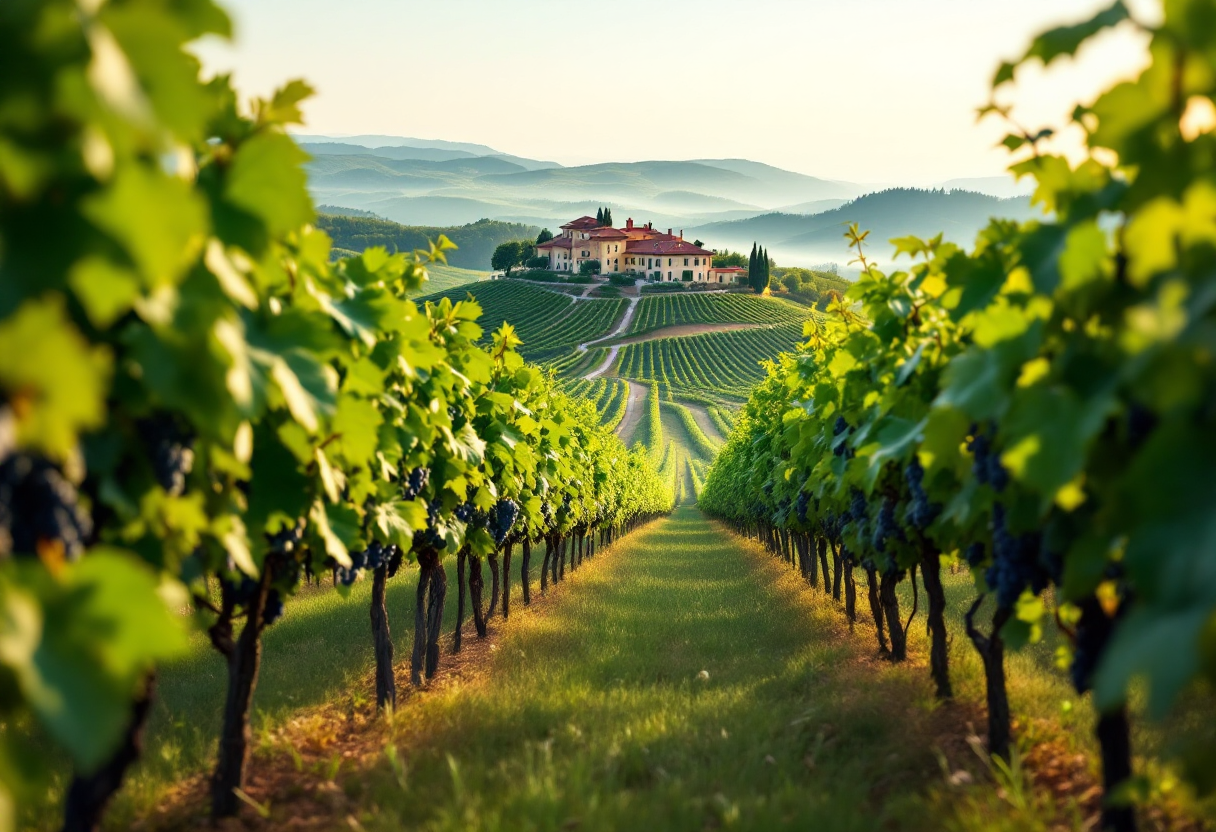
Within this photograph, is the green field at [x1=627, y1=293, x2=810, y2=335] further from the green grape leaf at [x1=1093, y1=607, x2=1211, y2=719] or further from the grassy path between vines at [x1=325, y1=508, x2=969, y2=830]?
the green grape leaf at [x1=1093, y1=607, x2=1211, y2=719]

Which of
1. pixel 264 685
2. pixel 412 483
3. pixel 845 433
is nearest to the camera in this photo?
pixel 412 483

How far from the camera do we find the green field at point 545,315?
114750 millimetres

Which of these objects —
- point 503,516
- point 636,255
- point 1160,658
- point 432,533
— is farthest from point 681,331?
point 1160,658

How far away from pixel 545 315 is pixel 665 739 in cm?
12427

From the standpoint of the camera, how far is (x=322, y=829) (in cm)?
477

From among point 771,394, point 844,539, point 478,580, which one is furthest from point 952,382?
point 771,394

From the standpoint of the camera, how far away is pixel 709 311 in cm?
12988

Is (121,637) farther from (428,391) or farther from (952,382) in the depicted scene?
(428,391)

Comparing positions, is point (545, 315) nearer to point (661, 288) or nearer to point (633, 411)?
point (661, 288)

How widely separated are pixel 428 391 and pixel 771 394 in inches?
468

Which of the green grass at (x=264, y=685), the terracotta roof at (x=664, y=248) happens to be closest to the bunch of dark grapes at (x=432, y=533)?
the green grass at (x=264, y=685)

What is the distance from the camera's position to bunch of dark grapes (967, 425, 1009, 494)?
3436 millimetres

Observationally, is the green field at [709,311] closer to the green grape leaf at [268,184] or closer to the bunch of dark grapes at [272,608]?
the bunch of dark grapes at [272,608]

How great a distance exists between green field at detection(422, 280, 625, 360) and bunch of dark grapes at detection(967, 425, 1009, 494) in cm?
10190
